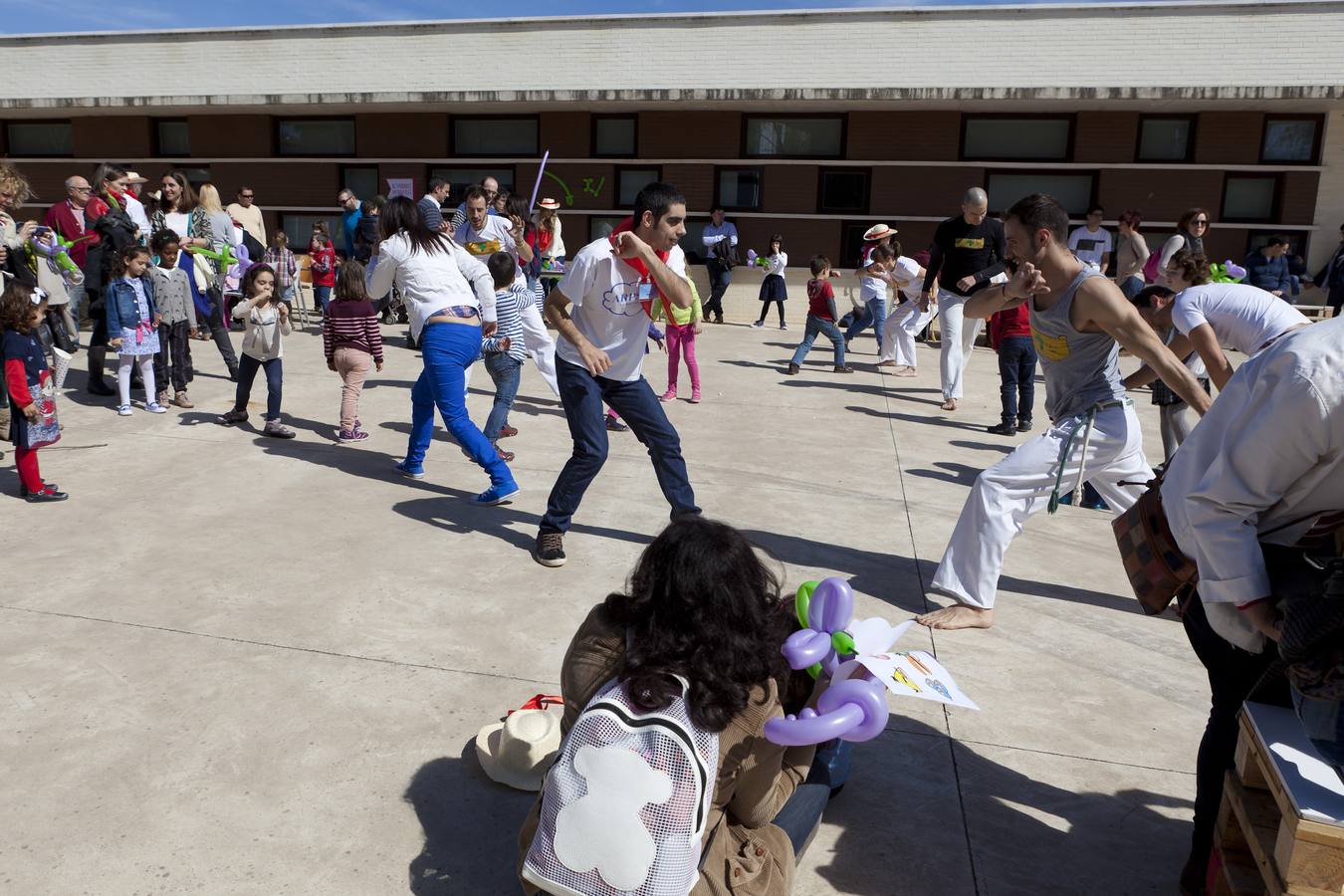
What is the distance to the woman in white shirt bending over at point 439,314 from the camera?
19.5 ft

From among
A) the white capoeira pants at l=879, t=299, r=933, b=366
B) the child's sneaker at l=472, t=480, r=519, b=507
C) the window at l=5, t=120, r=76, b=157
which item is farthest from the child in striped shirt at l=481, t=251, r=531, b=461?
the window at l=5, t=120, r=76, b=157

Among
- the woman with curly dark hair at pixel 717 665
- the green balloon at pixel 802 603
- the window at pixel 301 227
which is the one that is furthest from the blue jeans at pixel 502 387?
the window at pixel 301 227

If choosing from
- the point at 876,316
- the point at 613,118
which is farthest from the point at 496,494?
the point at 613,118

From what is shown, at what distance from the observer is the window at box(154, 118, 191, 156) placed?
63.3 feet

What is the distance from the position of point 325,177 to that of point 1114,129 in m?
13.9

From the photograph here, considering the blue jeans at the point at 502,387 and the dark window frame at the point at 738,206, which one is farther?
the dark window frame at the point at 738,206

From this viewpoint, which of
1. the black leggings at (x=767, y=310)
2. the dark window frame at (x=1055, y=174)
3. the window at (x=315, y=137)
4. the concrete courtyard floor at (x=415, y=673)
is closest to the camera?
the concrete courtyard floor at (x=415, y=673)

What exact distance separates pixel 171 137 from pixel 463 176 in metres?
6.11

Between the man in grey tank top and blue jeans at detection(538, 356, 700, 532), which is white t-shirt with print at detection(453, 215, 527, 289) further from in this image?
the man in grey tank top

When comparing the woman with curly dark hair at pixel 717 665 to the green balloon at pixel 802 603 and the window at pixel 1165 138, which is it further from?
the window at pixel 1165 138

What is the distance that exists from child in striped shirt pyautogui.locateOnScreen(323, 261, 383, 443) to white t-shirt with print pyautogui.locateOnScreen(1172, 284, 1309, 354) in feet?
17.5

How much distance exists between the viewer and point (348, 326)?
7.38 m

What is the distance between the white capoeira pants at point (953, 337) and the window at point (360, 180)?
12.5 m

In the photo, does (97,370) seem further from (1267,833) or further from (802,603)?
(1267,833)
